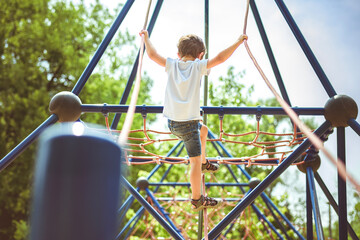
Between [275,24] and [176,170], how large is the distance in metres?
5.61

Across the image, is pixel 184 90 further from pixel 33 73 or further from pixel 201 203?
pixel 33 73

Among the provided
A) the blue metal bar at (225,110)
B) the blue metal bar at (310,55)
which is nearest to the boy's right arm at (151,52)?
the blue metal bar at (225,110)

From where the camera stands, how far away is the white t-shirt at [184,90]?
242 centimetres

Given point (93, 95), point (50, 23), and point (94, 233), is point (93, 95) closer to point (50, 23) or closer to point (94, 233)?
point (50, 23)

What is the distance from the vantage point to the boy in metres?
2.42

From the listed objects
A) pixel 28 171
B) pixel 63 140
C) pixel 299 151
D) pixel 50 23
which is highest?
pixel 50 23

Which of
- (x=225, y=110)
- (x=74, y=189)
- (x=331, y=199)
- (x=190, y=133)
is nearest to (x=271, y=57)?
(x=225, y=110)

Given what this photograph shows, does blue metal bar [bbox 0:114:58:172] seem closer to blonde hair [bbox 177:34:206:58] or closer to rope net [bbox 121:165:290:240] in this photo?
blonde hair [bbox 177:34:206:58]

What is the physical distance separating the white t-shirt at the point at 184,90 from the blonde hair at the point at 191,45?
0.08m

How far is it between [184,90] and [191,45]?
32 cm

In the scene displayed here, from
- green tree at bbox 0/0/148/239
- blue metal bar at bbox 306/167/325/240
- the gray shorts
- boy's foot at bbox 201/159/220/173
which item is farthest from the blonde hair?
green tree at bbox 0/0/148/239

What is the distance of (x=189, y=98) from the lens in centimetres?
243

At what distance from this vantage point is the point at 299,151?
8.71 ft

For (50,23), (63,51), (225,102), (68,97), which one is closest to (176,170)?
(225,102)
